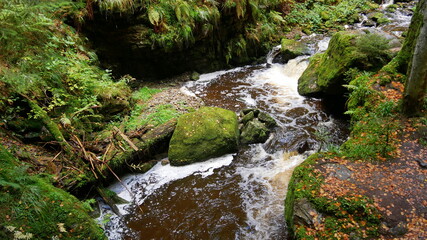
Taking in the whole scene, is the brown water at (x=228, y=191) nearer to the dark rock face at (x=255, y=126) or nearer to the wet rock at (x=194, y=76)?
the dark rock face at (x=255, y=126)

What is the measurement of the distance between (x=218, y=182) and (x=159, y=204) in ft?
4.65

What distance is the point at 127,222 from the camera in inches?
187

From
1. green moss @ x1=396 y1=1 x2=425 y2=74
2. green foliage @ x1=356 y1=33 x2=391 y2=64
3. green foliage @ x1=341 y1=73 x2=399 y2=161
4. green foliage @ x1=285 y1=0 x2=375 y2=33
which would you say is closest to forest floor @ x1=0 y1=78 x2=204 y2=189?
green foliage @ x1=341 y1=73 x2=399 y2=161

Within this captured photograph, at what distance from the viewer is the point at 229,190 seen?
17.7 feet

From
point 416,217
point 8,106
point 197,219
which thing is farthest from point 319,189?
point 8,106

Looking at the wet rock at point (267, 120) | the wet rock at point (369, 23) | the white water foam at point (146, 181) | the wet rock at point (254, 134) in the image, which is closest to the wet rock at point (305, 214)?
the white water foam at point (146, 181)

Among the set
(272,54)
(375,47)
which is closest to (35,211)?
(375,47)

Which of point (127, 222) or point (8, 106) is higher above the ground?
point (8, 106)

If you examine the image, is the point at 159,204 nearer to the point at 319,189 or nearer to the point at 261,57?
the point at 319,189

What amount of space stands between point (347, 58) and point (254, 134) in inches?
140

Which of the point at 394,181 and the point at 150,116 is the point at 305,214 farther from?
the point at 150,116

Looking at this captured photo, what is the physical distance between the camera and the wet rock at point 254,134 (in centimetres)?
684

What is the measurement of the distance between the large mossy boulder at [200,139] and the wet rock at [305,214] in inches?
117

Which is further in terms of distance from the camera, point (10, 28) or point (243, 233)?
point (10, 28)
